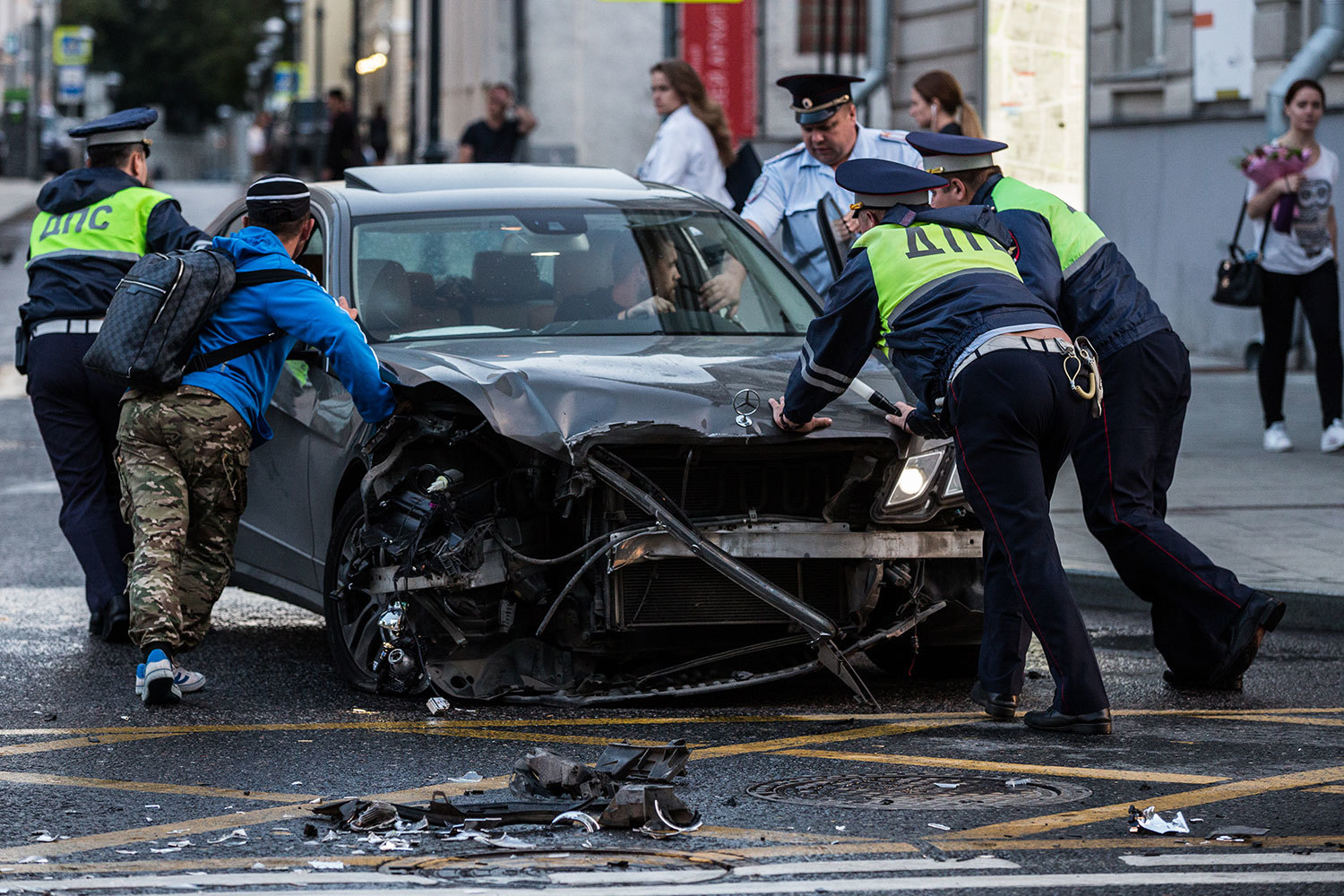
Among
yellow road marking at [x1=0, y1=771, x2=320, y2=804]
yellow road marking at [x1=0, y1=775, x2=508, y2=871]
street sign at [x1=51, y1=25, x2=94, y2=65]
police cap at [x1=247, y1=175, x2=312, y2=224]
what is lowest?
yellow road marking at [x1=0, y1=771, x2=320, y2=804]

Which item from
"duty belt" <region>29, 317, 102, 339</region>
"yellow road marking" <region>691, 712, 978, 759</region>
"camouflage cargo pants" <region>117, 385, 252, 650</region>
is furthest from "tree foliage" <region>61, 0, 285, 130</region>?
"yellow road marking" <region>691, 712, 978, 759</region>

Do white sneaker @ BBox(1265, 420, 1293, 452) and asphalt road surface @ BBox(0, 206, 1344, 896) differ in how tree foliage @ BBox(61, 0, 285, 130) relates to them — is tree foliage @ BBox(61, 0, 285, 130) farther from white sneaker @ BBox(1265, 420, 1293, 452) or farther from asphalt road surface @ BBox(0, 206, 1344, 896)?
asphalt road surface @ BBox(0, 206, 1344, 896)

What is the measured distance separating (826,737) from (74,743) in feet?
6.92

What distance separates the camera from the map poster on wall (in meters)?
12.4

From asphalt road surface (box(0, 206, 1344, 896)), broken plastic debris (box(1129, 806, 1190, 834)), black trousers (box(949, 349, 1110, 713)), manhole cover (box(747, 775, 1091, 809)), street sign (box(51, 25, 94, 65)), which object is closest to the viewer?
asphalt road surface (box(0, 206, 1344, 896))

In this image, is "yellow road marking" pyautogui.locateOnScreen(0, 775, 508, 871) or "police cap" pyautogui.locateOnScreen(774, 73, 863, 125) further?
"police cap" pyautogui.locateOnScreen(774, 73, 863, 125)

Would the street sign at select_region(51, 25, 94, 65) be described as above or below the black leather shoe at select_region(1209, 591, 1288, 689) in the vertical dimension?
above

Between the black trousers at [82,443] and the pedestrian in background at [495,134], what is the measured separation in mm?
11578

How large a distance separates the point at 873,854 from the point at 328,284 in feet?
11.2

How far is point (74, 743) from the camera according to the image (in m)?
6.29

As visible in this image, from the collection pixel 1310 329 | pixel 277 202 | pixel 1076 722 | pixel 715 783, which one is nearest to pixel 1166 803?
pixel 1076 722

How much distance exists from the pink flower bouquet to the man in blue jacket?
686cm

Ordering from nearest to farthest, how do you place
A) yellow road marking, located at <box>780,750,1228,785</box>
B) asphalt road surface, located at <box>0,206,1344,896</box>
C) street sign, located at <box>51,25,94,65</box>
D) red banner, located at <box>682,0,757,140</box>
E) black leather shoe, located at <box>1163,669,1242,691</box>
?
asphalt road surface, located at <box>0,206,1344,896</box> → yellow road marking, located at <box>780,750,1228,785</box> → black leather shoe, located at <box>1163,669,1242,691</box> → red banner, located at <box>682,0,757,140</box> → street sign, located at <box>51,25,94,65</box>

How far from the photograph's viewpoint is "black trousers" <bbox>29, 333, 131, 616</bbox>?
8117 millimetres
